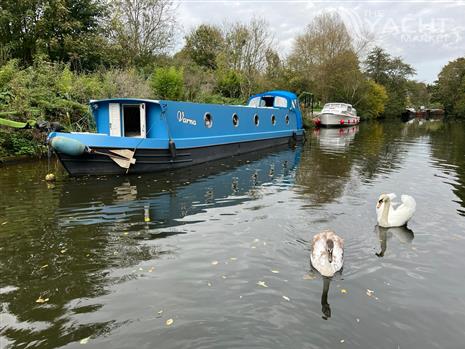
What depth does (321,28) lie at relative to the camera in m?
40.6

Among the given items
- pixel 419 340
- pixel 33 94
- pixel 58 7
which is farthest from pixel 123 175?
pixel 58 7

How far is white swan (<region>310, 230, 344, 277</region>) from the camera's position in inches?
188

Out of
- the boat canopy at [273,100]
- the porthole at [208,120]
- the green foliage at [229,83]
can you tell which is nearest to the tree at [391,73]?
the green foliage at [229,83]

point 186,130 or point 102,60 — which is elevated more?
point 102,60

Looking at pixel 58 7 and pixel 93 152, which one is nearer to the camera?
pixel 93 152

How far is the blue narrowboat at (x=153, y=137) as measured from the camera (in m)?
10.1

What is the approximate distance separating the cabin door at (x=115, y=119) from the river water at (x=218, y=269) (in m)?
2.62

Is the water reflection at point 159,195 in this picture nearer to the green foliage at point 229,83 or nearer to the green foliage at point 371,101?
the green foliage at point 229,83

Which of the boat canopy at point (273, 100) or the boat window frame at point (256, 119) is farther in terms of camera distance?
the boat canopy at point (273, 100)

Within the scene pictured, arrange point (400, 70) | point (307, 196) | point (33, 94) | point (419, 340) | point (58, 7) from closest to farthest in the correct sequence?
point (419, 340) → point (307, 196) → point (33, 94) → point (58, 7) → point (400, 70)

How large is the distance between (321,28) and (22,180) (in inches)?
1482

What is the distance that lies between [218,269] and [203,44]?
3593cm

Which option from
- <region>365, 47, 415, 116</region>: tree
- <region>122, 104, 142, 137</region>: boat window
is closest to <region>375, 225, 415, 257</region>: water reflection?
<region>122, 104, 142, 137</region>: boat window

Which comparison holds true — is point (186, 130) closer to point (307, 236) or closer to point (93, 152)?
point (93, 152)
